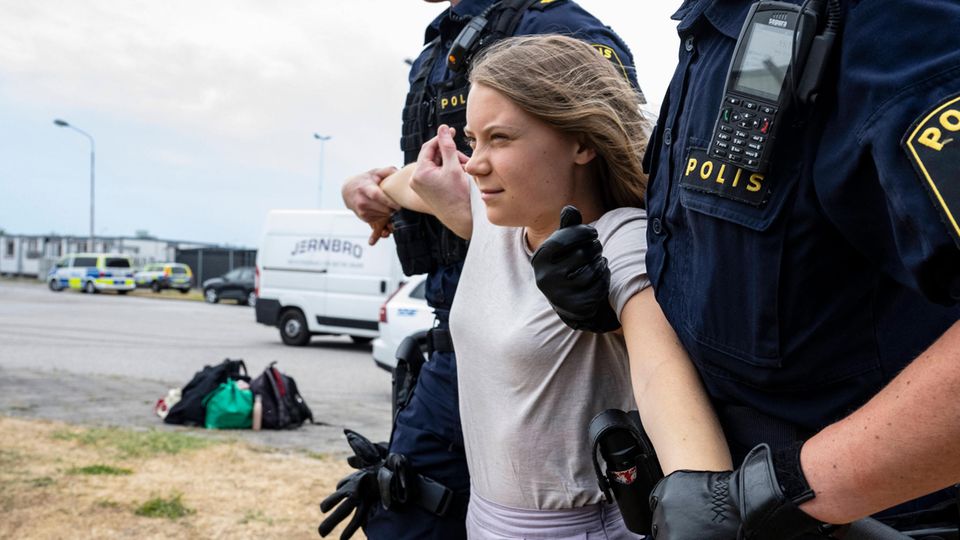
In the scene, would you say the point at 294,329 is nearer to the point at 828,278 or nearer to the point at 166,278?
the point at 828,278

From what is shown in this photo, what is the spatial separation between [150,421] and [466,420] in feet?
19.1

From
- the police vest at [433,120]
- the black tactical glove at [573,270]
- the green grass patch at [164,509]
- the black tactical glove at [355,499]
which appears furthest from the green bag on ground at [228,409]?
the black tactical glove at [573,270]

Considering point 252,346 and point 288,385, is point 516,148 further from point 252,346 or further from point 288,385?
point 252,346

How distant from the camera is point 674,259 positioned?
1.21m

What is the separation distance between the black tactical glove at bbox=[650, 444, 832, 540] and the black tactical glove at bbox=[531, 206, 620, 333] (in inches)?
13.4

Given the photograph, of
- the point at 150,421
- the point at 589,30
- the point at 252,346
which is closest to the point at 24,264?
the point at 252,346

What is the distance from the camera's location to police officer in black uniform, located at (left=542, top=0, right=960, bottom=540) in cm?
83

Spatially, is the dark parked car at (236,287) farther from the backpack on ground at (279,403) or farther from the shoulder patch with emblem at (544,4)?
the shoulder patch with emblem at (544,4)

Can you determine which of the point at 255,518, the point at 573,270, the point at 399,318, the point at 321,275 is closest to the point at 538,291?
the point at 573,270

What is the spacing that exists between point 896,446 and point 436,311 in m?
1.63

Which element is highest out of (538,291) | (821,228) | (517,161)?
(517,161)

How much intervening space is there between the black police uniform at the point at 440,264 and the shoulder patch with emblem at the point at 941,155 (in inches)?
44.6

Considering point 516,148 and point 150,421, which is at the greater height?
point 516,148

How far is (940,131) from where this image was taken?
0.81m
